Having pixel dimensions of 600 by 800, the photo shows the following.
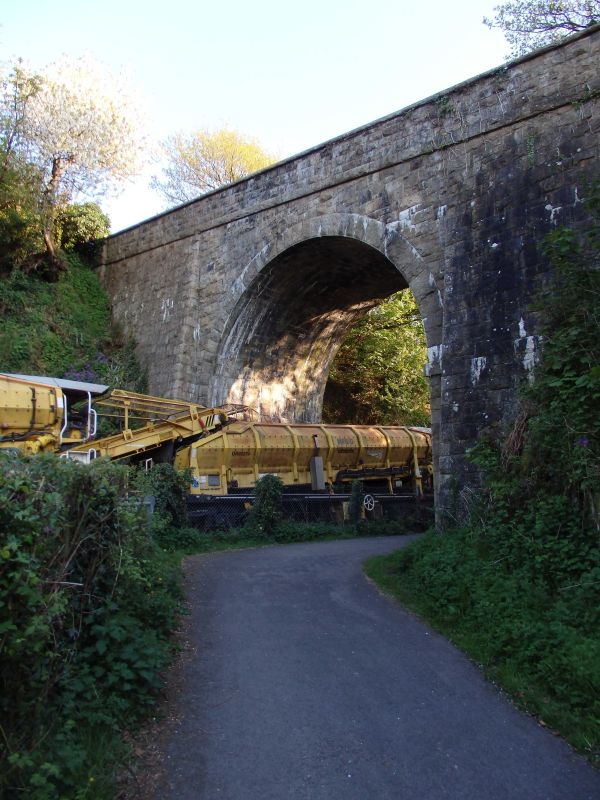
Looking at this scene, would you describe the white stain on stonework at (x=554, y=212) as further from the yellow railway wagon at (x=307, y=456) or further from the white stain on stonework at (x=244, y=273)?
the yellow railway wagon at (x=307, y=456)

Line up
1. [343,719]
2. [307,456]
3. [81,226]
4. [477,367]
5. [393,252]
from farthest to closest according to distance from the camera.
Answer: [81,226], [307,456], [393,252], [477,367], [343,719]

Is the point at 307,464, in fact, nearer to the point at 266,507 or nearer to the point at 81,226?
the point at 266,507

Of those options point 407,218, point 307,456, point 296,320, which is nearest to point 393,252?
point 407,218

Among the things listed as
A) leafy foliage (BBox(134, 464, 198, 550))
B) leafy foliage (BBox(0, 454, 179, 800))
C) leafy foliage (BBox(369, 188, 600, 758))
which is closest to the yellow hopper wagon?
leafy foliage (BBox(134, 464, 198, 550))

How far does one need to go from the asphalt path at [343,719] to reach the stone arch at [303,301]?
6.91 metres

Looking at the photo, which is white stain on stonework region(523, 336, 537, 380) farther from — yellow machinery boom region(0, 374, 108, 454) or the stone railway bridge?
yellow machinery boom region(0, 374, 108, 454)

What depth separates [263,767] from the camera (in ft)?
11.8

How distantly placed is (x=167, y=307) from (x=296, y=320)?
11.5 feet

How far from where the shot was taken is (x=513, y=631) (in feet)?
16.9

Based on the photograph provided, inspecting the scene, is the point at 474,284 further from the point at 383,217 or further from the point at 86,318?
the point at 86,318

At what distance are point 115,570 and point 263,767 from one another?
163 cm

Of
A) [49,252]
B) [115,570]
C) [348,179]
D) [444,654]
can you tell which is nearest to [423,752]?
[444,654]

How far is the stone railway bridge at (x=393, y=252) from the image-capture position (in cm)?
944

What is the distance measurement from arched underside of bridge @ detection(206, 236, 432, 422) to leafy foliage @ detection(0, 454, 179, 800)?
9.81m
